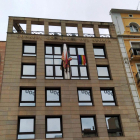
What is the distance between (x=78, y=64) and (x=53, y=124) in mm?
8525

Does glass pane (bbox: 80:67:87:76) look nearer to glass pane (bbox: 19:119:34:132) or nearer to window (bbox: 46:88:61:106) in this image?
window (bbox: 46:88:61:106)

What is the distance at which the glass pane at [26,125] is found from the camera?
19125 millimetres

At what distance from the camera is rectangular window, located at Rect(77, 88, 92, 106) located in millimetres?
21484

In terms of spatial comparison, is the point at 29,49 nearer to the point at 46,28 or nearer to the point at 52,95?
the point at 46,28

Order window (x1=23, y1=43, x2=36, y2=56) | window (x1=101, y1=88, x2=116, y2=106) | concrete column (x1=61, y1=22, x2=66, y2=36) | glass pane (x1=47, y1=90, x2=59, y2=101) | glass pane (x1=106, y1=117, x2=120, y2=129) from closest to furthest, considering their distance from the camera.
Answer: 1. glass pane (x1=106, y1=117, x2=120, y2=129)
2. glass pane (x1=47, y1=90, x2=59, y2=101)
3. window (x1=101, y1=88, x2=116, y2=106)
4. window (x1=23, y1=43, x2=36, y2=56)
5. concrete column (x1=61, y1=22, x2=66, y2=36)

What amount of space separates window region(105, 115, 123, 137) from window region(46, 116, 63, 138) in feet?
17.1

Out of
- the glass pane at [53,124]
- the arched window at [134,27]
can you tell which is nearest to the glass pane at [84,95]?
the glass pane at [53,124]

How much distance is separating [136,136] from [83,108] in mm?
6120

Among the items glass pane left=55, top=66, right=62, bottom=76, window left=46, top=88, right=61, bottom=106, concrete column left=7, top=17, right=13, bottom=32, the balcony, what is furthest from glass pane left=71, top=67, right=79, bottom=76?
concrete column left=7, top=17, right=13, bottom=32

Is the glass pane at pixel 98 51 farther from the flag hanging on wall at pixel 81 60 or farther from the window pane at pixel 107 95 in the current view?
the window pane at pixel 107 95

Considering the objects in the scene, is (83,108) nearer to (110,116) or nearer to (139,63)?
(110,116)

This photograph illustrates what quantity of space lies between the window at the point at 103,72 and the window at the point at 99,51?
6.15ft

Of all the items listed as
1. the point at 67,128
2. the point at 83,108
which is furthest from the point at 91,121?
the point at 67,128

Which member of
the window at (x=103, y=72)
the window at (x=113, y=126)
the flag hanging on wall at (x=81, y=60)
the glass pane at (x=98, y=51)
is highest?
the glass pane at (x=98, y=51)
